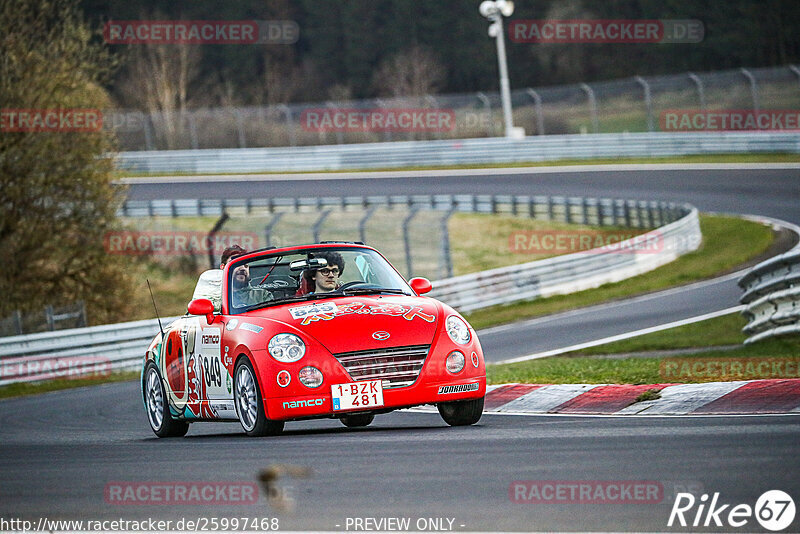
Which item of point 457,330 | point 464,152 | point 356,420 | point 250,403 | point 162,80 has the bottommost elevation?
point 356,420

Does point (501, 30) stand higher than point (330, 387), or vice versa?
point (501, 30)

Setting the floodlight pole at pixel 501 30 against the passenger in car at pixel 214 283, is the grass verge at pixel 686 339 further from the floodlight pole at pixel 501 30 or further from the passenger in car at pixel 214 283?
the floodlight pole at pixel 501 30

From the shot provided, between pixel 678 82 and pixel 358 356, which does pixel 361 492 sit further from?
pixel 678 82

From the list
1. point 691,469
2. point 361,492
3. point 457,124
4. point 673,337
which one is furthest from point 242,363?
point 457,124

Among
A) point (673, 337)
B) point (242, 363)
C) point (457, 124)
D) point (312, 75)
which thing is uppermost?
point (312, 75)

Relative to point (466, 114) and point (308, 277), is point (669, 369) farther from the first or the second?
point (466, 114)

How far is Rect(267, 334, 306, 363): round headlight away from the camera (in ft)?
28.3

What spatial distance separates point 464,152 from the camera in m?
49.1

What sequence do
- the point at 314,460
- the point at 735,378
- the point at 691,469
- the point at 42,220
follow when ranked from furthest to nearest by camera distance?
the point at 42,220 → the point at 735,378 → the point at 314,460 → the point at 691,469

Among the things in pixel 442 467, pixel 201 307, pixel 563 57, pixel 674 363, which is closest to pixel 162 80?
pixel 563 57

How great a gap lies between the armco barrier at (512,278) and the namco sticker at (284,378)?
13.4 m

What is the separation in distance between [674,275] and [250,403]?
18869 mm

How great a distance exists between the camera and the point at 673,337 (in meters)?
17.6

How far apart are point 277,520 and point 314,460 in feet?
5.58
